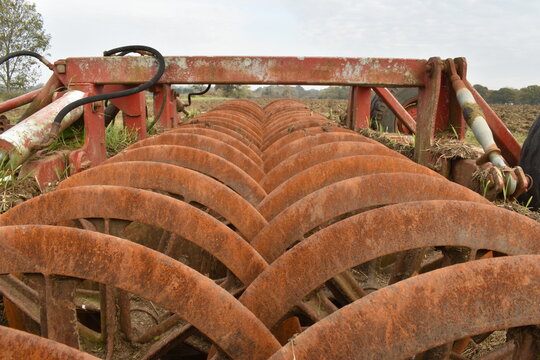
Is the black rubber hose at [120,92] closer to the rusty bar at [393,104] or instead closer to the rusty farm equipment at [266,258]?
the rusty farm equipment at [266,258]

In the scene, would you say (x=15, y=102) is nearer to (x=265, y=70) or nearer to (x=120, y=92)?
(x=120, y=92)

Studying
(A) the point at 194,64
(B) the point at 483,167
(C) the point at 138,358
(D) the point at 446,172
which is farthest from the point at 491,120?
(C) the point at 138,358

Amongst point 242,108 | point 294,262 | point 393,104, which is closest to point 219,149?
point 294,262

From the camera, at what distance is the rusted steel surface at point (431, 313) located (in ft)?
2.93

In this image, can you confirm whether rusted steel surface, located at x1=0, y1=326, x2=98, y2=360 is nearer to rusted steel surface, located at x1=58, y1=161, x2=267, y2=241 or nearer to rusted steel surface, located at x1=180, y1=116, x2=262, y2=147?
rusted steel surface, located at x1=58, y1=161, x2=267, y2=241

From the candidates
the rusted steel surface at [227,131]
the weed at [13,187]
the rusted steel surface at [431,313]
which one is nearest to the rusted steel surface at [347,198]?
the rusted steel surface at [431,313]

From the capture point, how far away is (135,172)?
205 cm

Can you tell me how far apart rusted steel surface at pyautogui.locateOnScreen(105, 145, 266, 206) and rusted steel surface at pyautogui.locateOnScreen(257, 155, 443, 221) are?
26cm

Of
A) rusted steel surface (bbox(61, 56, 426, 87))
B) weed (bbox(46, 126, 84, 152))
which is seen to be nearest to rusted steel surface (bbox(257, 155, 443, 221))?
rusted steel surface (bbox(61, 56, 426, 87))

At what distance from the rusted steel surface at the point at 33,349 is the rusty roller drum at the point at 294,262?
0.85 feet

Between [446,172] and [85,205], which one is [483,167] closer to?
[446,172]

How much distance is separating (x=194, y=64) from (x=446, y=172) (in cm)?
175

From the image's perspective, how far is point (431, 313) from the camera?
900 millimetres

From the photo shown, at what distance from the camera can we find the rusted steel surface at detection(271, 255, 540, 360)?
35.1 inches
